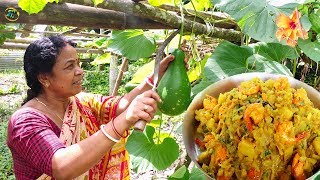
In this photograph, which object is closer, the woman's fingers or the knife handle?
the knife handle

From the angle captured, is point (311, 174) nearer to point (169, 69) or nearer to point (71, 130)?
point (169, 69)

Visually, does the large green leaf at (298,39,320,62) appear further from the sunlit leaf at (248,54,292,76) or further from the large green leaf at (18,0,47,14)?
the large green leaf at (18,0,47,14)

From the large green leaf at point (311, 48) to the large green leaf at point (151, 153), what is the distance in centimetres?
45

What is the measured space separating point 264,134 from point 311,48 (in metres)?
0.56

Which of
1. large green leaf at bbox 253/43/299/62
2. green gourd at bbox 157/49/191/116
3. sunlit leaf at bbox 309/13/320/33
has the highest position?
sunlit leaf at bbox 309/13/320/33

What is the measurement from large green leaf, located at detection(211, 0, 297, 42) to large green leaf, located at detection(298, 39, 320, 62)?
0.21 m

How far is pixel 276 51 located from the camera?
48.2 inches

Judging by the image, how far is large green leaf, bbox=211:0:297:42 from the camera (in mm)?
879

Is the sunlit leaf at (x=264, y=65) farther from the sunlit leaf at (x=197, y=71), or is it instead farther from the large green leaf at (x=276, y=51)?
the sunlit leaf at (x=197, y=71)

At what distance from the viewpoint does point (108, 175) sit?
179 centimetres

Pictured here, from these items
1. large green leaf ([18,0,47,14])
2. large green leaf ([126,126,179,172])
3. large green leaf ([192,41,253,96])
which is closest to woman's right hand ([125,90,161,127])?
large green leaf ([126,126,179,172])

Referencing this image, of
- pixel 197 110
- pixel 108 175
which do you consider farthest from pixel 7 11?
pixel 108 175

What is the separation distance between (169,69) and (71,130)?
0.67 m

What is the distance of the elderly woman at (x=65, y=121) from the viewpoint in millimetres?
1156
